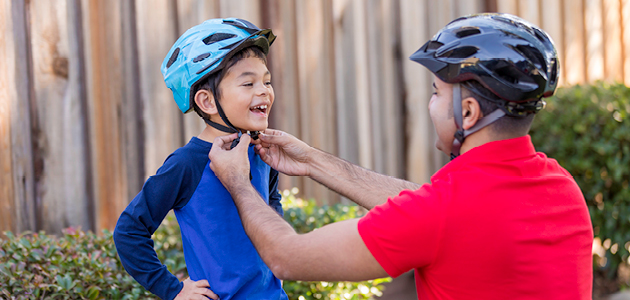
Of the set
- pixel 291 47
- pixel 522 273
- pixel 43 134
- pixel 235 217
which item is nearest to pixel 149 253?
pixel 235 217

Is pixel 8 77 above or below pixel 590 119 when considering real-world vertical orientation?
above

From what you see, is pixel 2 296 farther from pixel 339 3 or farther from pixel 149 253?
pixel 339 3

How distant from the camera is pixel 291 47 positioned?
4.93 m

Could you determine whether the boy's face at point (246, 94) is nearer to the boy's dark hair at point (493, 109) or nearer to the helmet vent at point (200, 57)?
the helmet vent at point (200, 57)

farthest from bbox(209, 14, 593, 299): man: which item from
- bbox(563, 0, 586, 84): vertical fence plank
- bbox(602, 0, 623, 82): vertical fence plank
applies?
bbox(602, 0, 623, 82): vertical fence plank

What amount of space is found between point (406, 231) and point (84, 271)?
1882 mm

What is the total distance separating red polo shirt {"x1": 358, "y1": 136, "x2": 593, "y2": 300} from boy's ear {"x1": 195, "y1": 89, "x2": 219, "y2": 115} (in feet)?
3.21

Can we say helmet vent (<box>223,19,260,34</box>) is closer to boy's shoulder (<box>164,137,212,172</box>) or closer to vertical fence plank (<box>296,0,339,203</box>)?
boy's shoulder (<box>164,137,212,172</box>)

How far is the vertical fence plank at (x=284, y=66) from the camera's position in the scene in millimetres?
4836

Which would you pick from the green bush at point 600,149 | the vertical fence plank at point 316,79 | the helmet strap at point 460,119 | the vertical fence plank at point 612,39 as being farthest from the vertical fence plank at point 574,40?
the helmet strap at point 460,119

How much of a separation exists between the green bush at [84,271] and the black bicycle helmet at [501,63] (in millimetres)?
1751

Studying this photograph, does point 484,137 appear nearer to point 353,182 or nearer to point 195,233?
point 353,182

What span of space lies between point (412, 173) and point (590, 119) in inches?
69.4

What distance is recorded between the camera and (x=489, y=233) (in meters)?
1.76
